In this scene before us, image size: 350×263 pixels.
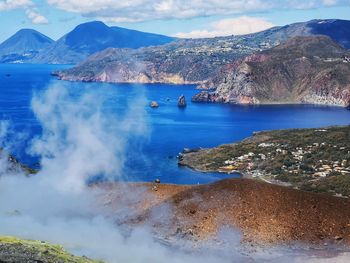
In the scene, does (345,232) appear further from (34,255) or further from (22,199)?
(22,199)

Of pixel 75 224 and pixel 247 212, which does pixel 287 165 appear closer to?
pixel 247 212

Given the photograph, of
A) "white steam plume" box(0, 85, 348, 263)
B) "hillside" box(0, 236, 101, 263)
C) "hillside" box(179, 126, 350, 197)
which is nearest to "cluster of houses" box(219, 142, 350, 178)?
"hillside" box(179, 126, 350, 197)

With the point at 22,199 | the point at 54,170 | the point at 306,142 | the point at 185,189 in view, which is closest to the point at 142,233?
the point at 185,189

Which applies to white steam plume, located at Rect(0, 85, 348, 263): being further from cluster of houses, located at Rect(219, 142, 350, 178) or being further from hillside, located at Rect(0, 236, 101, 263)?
cluster of houses, located at Rect(219, 142, 350, 178)

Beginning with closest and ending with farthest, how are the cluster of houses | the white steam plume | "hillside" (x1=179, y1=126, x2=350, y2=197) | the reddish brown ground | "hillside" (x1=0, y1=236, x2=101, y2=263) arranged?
"hillside" (x1=0, y1=236, x2=101, y2=263) < the white steam plume < the reddish brown ground < "hillside" (x1=179, y1=126, x2=350, y2=197) < the cluster of houses

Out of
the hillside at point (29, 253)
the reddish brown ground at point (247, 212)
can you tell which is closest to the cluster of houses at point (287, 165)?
the reddish brown ground at point (247, 212)

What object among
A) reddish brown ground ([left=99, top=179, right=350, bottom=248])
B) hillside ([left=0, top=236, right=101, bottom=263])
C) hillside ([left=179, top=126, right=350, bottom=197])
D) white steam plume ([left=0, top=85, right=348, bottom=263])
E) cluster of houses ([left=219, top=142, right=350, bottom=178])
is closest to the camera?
hillside ([left=0, top=236, right=101, bottom=263])

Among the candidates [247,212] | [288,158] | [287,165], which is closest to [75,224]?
[247,212]
